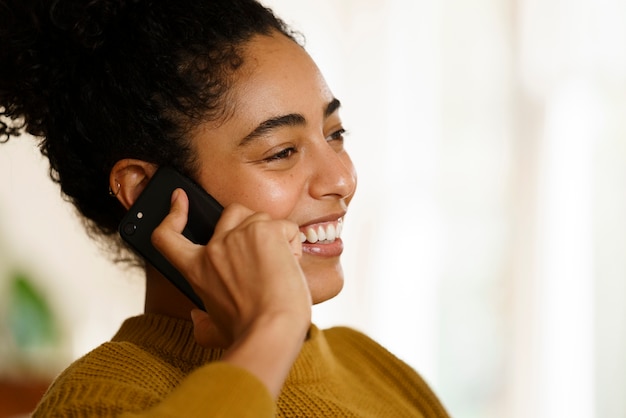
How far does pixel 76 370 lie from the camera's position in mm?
1017

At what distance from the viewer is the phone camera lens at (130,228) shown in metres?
1.09

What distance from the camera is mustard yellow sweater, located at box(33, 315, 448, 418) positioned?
2.45 ft

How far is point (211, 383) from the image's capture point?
2.47 feet

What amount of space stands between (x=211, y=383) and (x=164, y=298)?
50 centimetres

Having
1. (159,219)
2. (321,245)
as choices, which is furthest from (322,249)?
(159,219)

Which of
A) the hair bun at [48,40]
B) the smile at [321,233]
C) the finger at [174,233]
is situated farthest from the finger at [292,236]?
the hair bun at [48,40]

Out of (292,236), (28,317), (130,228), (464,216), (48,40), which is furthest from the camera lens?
(464,216)

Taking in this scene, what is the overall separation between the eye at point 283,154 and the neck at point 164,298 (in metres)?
0.24

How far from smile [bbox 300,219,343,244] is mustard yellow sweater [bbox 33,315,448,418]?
12cm

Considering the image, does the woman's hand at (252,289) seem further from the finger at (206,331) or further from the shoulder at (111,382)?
the shoulder at (111,382)

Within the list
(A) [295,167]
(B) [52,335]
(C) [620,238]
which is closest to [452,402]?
(C) [620,238]

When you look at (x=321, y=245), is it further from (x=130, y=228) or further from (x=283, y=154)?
(x=130, y=228)

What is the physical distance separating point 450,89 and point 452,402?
3.03 feet

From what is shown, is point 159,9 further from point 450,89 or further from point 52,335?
point 450,89
